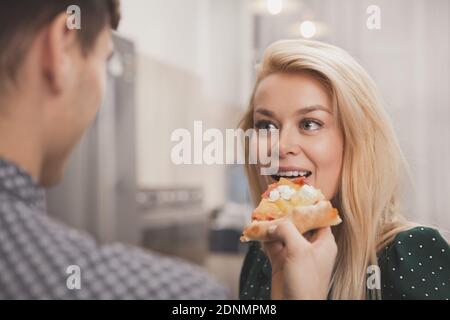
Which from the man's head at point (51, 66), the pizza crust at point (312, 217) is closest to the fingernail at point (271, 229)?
the pizza crust at point (312, 217)

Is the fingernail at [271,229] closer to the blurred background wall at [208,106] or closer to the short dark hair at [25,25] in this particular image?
the blurred background wall at [208,106]

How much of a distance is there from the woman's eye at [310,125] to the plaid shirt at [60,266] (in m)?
0.44

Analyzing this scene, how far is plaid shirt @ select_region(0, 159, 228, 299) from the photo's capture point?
3.92 feet

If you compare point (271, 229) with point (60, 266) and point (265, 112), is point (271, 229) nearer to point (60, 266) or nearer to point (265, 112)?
point (265, 112)

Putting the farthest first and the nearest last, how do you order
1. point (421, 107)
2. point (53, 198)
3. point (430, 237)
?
point (53, 198) → point (421, 107) → point (430, 237)

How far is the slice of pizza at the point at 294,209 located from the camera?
1227 millimetres

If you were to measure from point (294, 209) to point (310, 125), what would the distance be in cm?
20

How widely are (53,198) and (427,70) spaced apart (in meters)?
1.03

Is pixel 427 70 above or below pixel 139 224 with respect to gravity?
above

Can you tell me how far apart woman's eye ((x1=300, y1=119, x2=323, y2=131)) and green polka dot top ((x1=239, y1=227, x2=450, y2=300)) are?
0.30 meters

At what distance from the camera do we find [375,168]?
4.15ft

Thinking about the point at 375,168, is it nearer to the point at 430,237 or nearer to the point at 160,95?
the point at 430,237

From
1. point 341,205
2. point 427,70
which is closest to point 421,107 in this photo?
point 427,70

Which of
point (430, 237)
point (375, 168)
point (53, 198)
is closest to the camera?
point (430, 237)
